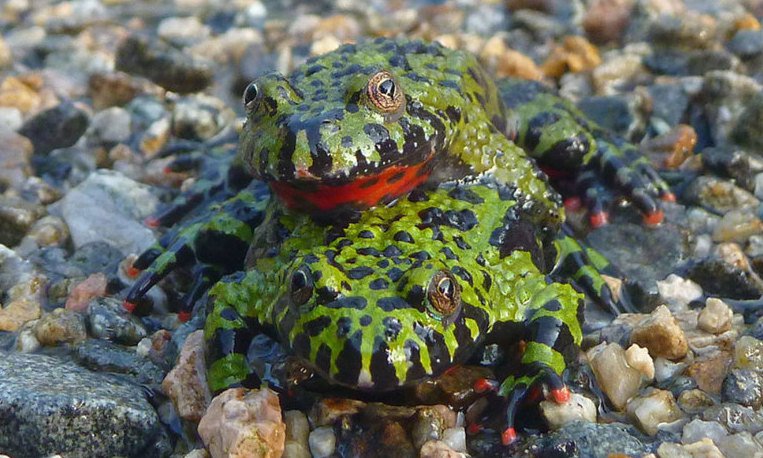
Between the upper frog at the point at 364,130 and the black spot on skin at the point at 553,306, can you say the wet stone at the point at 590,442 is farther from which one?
the upper frog at the point at 364,130

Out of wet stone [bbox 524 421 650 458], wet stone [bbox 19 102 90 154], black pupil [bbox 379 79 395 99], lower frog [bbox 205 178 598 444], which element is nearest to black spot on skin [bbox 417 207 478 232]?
lower frog [bbox 205 178 598 444]

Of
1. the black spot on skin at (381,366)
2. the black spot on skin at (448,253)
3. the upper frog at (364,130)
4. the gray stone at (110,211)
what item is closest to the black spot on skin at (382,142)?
the upper frog at (364,130)

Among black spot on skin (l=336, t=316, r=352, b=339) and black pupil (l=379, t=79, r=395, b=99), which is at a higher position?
black pupil (l=379, t=79, r=395, b=99)

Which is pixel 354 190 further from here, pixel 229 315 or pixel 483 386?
pixel 483 386

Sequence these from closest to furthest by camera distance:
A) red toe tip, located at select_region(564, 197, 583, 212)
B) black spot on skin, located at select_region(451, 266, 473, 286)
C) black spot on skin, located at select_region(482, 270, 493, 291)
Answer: black spot on skin, located at select_region(451, 266, 473, 286) → black spot on skin, located at select_region(482, 270, 493, 291) → red toe tip, located at select_region(564, 197, 583, 212)

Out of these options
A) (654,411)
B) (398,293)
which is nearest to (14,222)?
(398,293)

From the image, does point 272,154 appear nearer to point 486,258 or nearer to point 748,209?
point 486,258

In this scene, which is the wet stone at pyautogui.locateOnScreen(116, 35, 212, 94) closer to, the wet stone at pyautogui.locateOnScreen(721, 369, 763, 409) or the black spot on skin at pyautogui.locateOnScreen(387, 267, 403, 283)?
the black spot on skin at pyautogui.locateOnScreen(387, 267, 403, 283)

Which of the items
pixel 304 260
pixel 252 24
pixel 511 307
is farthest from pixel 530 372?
pixel 252 24
